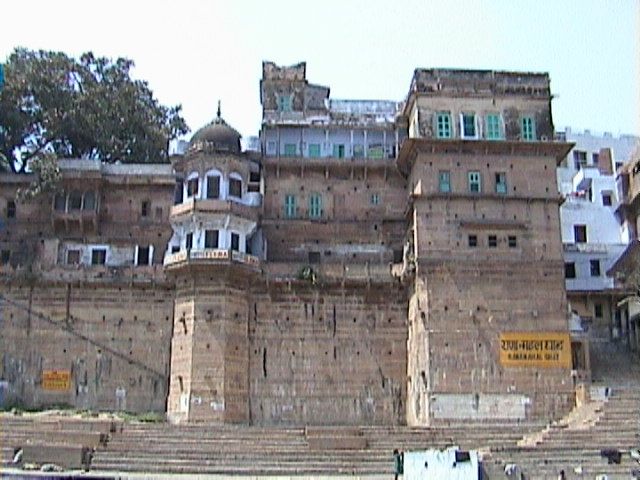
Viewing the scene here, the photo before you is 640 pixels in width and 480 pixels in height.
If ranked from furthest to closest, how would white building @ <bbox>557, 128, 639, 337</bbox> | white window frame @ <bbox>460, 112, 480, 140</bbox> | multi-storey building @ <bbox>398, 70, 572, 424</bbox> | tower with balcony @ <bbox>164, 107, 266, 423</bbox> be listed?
white building @ <bbox>557, 128, 639, 337</bbox> → white window frame @ <bbox>460, 112, 480, 140</bbox> → tower with balcony @ <bbox>164, 107, 266, 423</bbox> → multi-storey building @ <bbox>398, 70, 572, 424</bbox>

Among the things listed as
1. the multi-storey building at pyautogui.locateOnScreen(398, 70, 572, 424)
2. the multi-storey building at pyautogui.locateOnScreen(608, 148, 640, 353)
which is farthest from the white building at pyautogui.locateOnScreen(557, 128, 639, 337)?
the multi-storey building at pyautogui.locateOnScreen(398, 70, 572, 424)

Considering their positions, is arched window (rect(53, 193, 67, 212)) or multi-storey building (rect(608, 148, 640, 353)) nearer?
multi-storey building (rect(608, 148, 640, 353))

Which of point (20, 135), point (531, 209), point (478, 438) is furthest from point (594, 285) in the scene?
point (20, 135)

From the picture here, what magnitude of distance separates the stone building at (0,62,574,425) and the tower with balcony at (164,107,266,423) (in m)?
0.07

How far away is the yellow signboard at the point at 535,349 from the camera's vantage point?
97.3 ft

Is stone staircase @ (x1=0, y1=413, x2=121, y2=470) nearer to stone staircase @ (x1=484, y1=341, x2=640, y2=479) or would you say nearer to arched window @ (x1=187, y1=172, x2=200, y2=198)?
arched window @ (x1=187, y1=172, x2=200, y2=198)

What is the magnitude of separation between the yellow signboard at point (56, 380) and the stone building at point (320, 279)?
0.24ft

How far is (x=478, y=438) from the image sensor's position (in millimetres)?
26828

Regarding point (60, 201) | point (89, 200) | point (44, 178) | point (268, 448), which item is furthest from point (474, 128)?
point (44, 178)

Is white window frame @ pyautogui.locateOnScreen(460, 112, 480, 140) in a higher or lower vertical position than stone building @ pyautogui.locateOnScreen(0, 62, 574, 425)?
higher

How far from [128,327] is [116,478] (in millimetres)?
11140

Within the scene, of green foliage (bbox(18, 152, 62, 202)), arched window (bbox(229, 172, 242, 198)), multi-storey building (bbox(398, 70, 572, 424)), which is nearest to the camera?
multi-storey building (bbox(398, 70, 572, 424))

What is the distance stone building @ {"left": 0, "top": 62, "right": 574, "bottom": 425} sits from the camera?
30.0 meters

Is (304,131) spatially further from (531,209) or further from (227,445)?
(227,445)
